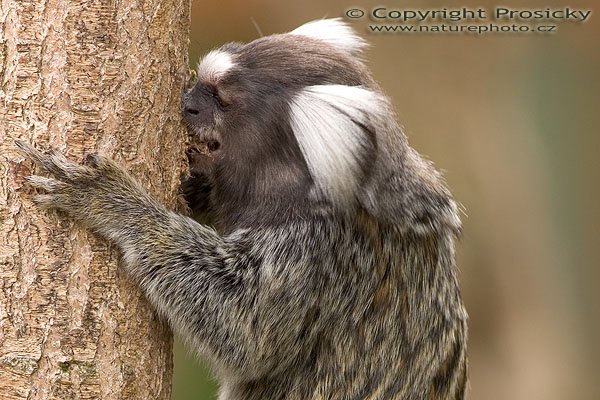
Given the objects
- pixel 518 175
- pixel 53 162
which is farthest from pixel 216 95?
pixel 518 175

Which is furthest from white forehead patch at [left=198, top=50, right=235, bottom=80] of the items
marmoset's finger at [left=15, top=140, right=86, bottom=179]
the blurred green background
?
the blurred green background

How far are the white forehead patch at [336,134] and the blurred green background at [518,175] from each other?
4.61m

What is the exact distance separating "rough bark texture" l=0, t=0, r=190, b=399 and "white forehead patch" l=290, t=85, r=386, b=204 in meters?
0.63

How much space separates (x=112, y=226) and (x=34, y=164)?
328 millimetres

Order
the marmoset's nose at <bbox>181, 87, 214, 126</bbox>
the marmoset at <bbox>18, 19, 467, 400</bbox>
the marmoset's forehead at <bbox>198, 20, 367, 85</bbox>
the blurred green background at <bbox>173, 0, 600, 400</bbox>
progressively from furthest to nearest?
the blurred green background at <bbox>173, 0, 600, 400</bbox> < the marmoset's forehead at <bbox>198, 20, 367, 85</bbox> < the marmoset's nose at <bbox>181, 87, 214, 126</bbox> < the marmoset at <bbox>18, 19, 467, 400</bbox>

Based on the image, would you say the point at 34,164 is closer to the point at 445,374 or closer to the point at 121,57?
the point at 121,57

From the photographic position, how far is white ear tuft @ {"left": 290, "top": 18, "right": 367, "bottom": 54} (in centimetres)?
381

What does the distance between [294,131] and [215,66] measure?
17.0 inches

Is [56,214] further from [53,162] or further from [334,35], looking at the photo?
[334,35]

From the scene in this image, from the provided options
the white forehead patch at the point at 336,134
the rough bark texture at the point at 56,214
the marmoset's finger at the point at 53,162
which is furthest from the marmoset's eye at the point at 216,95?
the marmoset's finger at the point at 53,162

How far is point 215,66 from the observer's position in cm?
351

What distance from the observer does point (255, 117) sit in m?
3.46

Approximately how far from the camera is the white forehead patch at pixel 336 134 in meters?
3.23

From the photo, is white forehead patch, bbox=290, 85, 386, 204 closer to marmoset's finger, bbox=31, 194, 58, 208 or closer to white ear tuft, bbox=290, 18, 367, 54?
white ear tuft, bbox=290, 18, 367, 54
